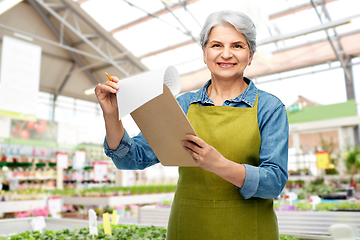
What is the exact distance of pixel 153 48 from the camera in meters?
13.9

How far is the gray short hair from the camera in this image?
40.4 inches

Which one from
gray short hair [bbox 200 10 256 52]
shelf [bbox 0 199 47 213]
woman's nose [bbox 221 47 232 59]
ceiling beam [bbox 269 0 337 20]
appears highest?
ceiling beam [bbox 269 0 337 20]

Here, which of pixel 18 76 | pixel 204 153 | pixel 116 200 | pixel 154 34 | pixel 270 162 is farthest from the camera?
pixel 154 34

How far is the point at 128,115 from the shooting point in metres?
9.40

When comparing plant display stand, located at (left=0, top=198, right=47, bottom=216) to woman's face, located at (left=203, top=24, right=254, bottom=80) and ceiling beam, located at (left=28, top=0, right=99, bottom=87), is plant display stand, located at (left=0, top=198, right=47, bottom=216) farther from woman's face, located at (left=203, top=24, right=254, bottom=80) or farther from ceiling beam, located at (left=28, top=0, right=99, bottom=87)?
ceiling beam, located at (left=28, top=0, right=99, bottom=87)

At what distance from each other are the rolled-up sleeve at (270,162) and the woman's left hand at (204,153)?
94 millimetres

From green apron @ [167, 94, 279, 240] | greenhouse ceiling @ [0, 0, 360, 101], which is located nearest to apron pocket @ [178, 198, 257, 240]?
green apron @ [167, 94, 279, 240]

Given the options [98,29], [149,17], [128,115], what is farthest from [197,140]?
[98,29]

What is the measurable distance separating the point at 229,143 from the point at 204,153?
0.22 metres

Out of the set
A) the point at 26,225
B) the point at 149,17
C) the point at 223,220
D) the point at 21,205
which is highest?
the point at 149,17

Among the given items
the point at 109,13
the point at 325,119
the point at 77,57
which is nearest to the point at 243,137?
the point at 325,119

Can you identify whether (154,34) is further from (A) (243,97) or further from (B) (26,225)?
(A) (243,97)

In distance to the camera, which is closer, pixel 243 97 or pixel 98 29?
pixel 243 97

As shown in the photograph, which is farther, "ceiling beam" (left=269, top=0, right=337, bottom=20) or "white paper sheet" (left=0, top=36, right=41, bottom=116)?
"ceiling beam" (left=269, top=0, right=337, bottom=20)
